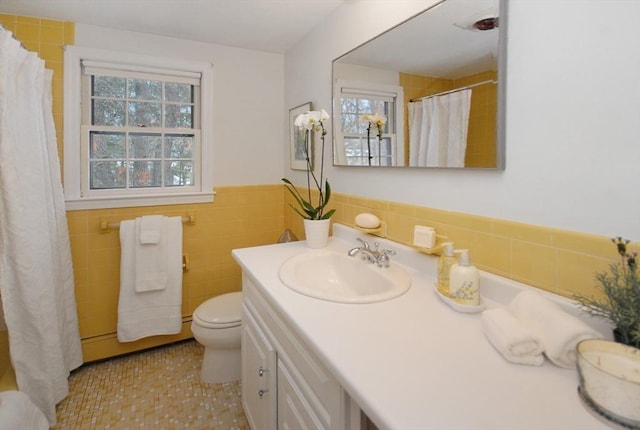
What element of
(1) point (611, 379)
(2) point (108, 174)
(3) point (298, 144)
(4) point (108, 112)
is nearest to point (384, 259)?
(1) point (611, 379)

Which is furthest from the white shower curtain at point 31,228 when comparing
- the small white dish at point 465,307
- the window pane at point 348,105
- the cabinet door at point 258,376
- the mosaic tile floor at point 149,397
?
the small white dish at point 465,307

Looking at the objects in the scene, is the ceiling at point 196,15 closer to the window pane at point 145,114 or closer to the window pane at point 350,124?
the window pane at point 145,114

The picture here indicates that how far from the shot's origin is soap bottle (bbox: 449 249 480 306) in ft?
3.04

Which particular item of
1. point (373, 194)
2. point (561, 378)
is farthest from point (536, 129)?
point (373, 194)

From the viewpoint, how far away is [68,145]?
194 cm

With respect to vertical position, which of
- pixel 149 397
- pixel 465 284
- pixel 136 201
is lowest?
pixel 149 397

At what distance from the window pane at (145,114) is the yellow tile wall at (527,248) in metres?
1.79

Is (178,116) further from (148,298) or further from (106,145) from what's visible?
(148,298)

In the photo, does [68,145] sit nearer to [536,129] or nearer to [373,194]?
[373,194]

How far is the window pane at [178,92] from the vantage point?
2.23m

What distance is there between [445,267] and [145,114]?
2.10 meters

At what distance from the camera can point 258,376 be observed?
1304mm

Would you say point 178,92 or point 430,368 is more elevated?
point 178,92

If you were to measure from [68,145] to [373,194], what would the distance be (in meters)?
1.79
